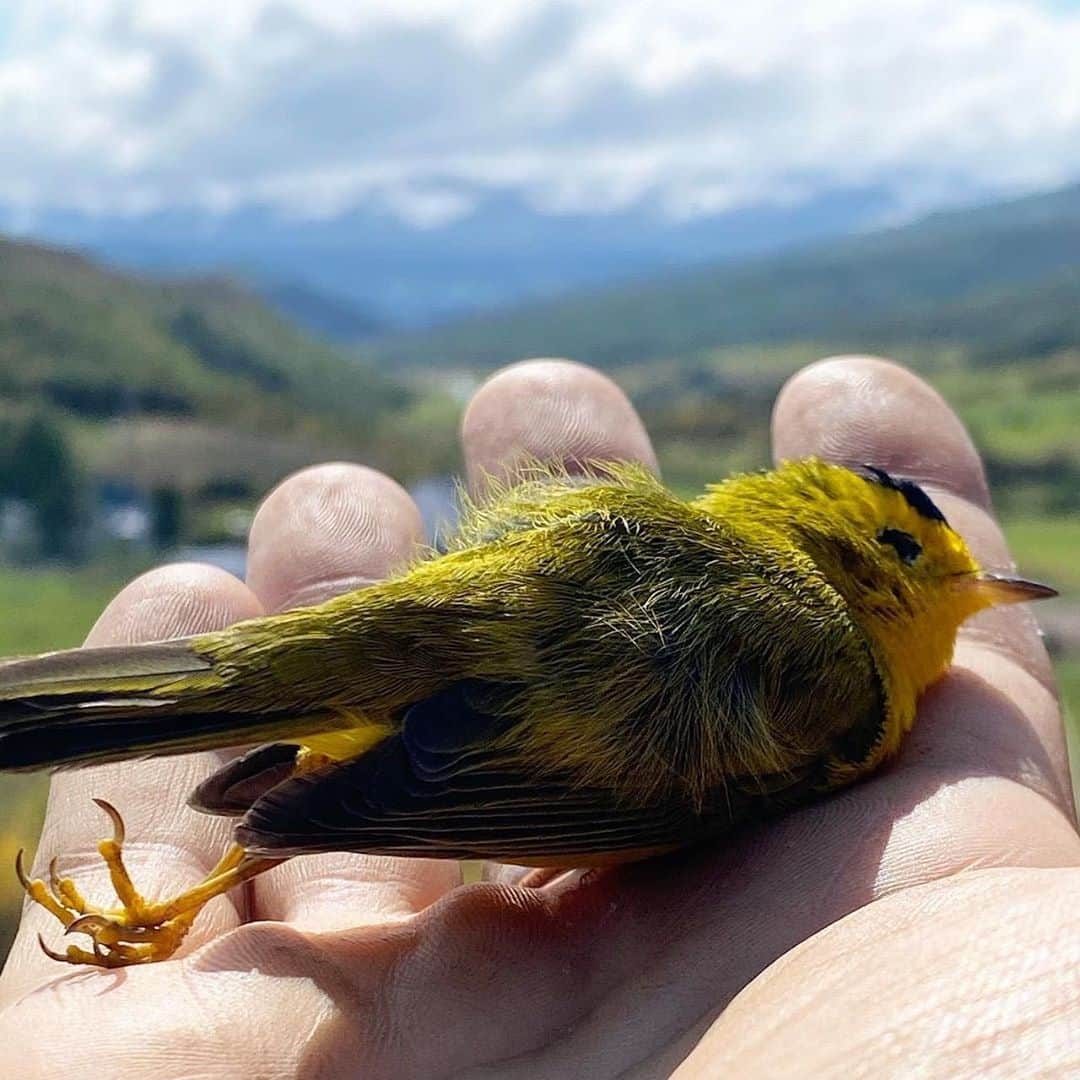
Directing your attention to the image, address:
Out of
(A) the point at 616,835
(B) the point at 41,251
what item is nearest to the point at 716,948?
(A) the point at 616,835

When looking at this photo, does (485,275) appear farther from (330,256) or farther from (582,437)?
(582,437)

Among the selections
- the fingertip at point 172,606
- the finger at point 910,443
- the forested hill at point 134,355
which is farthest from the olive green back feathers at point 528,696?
the forested hill at point 134,355

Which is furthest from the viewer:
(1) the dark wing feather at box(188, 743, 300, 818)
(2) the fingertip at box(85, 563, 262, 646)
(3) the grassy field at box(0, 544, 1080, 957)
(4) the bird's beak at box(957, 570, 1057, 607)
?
(3) the grassy field at box(0, 544, 1080, 957)

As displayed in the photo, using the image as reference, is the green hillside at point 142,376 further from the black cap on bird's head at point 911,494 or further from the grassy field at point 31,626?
the black cap on bird's head at point 911,494

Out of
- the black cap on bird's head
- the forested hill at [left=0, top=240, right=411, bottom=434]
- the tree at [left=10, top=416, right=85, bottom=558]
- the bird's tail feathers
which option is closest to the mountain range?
the forested hill at [left=0, top=240, right=411, bottom=434]

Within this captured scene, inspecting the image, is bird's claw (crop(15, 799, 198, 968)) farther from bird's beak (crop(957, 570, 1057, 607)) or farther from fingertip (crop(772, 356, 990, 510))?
fingertip (crop(772, 356, 990, 510))

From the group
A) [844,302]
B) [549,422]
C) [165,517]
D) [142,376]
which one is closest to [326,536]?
[549,422]
